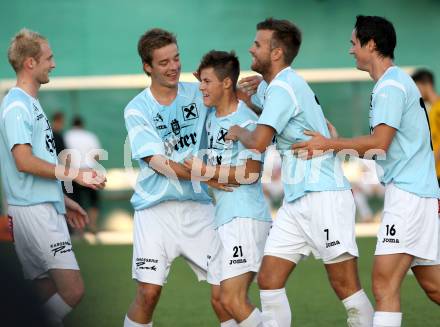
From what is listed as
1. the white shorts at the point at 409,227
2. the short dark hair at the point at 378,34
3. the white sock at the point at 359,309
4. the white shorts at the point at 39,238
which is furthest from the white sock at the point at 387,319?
the white shorts at the point at 39,238

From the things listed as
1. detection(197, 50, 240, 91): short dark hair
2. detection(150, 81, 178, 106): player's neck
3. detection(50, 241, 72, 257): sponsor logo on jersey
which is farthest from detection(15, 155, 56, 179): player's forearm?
detection(197, 50, 240, 91): short dark hair

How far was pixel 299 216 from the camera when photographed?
254 inches

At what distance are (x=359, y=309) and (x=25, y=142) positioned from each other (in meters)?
2.56

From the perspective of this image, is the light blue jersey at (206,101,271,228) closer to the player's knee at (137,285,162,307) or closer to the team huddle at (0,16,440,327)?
the team huddle at (0,16,440,327)

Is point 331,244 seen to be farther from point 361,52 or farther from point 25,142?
point 25,142

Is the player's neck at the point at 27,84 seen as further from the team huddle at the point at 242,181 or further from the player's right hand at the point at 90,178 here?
the player's right hand at the point at 90,178

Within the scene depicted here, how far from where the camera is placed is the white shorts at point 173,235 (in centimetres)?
685

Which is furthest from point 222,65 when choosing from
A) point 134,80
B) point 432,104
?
point 134,80

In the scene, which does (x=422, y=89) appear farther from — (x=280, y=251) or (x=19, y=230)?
(x=19, y=230)

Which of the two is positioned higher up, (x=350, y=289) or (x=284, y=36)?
(x=284, y=36)

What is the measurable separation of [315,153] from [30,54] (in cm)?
215

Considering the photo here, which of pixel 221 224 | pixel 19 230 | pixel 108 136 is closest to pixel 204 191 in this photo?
pixel 221 224

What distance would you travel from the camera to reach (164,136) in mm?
6906

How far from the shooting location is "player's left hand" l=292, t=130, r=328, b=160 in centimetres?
628
